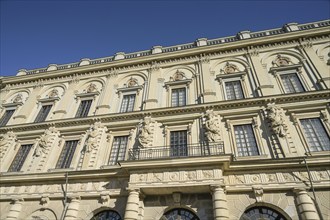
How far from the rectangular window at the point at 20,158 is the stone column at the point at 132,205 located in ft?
34.1

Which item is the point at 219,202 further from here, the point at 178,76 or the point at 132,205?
the point at 178,76

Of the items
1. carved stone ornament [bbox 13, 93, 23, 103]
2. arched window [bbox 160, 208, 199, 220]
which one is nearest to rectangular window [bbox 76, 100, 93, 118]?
carved stone ornament [bbox 13, 93, 23, 103]

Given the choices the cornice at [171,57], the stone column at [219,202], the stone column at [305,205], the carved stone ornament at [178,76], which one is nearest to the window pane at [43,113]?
the cornice at [171,57]

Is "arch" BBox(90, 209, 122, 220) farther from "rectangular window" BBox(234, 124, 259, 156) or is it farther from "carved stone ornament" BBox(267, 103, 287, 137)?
"carved stone ornament" BBox(267, 103, 287, 137)

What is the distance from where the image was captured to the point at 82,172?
13.6 m

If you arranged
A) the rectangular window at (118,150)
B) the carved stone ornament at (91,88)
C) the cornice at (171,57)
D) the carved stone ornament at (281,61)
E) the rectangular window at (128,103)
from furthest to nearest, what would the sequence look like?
the carved stone ornament at (91,88) → the cornice at (171,57) → the rectangular window at (128,103) → the carved stone ornament at (281,61) → the rectangular window at (118,150)

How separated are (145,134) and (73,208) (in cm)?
623

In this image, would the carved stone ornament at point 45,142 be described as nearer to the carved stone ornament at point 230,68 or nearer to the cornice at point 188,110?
the cornice at point 188,110

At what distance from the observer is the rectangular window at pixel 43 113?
1933cm

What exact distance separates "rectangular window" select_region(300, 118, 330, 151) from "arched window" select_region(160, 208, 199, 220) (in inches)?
315

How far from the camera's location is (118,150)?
49.9ft

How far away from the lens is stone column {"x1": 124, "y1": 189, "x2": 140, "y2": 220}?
10.9m

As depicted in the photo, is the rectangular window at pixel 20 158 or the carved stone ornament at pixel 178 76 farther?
the carved stone ornament at pixel 178 76

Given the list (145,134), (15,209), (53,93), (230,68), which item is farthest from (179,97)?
(15,209)
